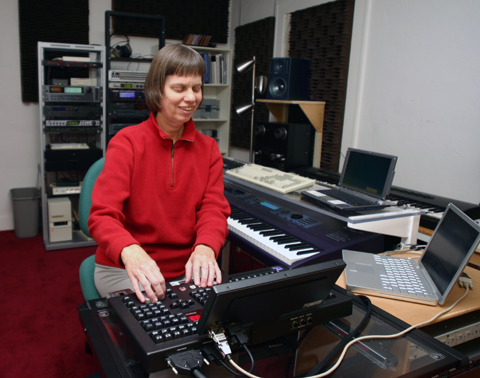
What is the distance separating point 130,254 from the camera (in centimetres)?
106

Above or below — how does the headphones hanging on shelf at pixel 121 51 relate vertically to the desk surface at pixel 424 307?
above

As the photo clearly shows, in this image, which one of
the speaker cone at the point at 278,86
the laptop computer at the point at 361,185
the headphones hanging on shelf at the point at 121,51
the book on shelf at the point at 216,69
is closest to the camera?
the laptop computer at the point at 361,185

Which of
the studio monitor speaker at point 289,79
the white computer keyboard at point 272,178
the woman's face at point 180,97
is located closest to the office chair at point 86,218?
the woman's face at point 180,97

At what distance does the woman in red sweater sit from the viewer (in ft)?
3.95

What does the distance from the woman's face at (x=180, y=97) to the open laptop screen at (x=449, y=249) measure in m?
0.87

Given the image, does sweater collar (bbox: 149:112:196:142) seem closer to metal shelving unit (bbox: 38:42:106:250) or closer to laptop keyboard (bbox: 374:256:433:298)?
laptop keyboard (bbox: 374:256:433:298)

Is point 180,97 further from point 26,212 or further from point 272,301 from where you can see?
point 26,212

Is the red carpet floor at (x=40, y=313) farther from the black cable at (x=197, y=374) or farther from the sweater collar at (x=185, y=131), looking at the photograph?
the black cable at (x=197, y=374)

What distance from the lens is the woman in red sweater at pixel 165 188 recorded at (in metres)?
1.20

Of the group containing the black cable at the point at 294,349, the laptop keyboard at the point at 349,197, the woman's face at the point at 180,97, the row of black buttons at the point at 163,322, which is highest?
the woman's face at the point at 180,97

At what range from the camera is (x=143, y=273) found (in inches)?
37.9

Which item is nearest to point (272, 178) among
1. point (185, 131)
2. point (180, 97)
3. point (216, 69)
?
point (185, 131)

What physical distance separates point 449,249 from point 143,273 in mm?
874

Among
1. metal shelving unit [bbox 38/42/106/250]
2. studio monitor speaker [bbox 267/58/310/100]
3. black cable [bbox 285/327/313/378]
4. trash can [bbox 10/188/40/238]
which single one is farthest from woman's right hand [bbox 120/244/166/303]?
trash can [bbox 10/188/40/238]
